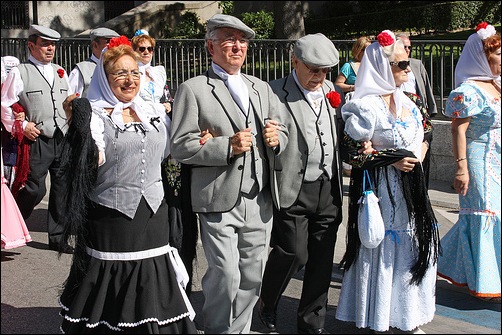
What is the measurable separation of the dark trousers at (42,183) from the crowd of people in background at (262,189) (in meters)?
2.90

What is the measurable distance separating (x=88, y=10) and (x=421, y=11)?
9.15m

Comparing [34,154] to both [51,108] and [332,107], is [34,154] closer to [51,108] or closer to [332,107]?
[51,108]

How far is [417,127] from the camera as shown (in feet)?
19.2

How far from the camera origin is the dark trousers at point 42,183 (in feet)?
27.4

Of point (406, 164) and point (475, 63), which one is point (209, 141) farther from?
point (475, 63)

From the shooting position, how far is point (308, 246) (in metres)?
5.88

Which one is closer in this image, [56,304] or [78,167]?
[78,167]

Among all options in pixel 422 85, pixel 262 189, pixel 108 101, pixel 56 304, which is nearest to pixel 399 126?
pixel 262 189

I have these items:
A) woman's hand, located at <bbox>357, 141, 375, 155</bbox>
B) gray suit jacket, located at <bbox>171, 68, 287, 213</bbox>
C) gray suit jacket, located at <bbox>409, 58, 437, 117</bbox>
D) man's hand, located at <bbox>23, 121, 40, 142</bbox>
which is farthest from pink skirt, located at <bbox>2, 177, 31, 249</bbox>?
gray suit jacket, located at <bbox>409, 58, 437, 117</bbox>

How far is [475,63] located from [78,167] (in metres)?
2.82

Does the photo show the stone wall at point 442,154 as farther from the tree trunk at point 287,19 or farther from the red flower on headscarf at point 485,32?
the tree trunk at point 287,19

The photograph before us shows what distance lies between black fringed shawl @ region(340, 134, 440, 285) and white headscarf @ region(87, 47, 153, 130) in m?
1.35

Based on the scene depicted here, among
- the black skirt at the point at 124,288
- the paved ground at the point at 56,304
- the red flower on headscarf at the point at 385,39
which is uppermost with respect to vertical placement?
the red flower on headscarf at the point at 385,39

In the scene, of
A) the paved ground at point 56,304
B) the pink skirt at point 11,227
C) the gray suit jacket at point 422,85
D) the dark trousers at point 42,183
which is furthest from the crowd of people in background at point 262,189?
the dark trousers at point 42,183
